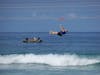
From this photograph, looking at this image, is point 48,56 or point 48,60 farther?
point 48,56

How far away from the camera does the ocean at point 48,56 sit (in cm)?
475

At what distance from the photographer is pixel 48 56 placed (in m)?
6.07

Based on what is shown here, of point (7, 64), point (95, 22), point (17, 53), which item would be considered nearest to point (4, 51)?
point (17, 53)

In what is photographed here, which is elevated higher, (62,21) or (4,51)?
(62,21)

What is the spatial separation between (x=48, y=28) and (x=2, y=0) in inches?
47.1

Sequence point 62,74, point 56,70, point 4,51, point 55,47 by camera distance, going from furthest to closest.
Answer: point 55,47 < point 4,51 < point 56,70 < point 62,74

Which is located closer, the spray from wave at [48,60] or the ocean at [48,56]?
the ocean at [48,56]

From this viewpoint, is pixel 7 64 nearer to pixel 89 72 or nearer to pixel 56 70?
pixel 56 70

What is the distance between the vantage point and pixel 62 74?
443cm

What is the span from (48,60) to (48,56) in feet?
1.31

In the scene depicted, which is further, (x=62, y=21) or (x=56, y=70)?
(x=62, y=21)

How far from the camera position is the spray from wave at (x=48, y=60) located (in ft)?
18.1

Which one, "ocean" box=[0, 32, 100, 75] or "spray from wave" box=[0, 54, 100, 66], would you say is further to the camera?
"spray from wave" box=[0, 54, 100, 66]

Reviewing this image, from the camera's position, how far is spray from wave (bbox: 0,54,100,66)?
5520mm
